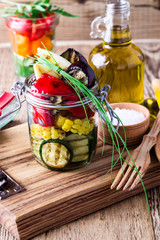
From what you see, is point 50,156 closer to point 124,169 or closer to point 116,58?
point 124,169

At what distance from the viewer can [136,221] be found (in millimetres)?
→ 657

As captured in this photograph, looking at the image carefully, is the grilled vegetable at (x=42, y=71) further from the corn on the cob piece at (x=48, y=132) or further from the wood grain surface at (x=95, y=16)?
the wood grain surface at (x=95, y=16)

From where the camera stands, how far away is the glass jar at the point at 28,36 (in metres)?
1.12

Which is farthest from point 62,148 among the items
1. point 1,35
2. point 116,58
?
point 1,35

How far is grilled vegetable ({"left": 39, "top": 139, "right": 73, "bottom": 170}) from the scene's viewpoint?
67 centimetres

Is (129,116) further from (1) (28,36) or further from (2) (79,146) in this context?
(1) (28,36)

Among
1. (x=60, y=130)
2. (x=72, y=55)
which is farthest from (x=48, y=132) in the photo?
(x=72, y=55)

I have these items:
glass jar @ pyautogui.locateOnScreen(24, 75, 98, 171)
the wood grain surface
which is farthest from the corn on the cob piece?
the wood grain surface

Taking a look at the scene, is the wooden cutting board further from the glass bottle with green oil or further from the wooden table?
the glass bottle with green oil

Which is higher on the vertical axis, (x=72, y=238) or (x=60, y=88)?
(x=60, y=88)

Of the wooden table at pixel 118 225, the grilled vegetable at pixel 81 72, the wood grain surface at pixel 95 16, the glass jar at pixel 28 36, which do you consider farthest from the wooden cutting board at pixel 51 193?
the wood grain surface at pixel 95 16

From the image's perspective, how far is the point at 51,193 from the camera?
65 centimetres

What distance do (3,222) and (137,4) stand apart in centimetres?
126

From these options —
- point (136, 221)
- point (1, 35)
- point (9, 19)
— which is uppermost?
point (9, 19)
